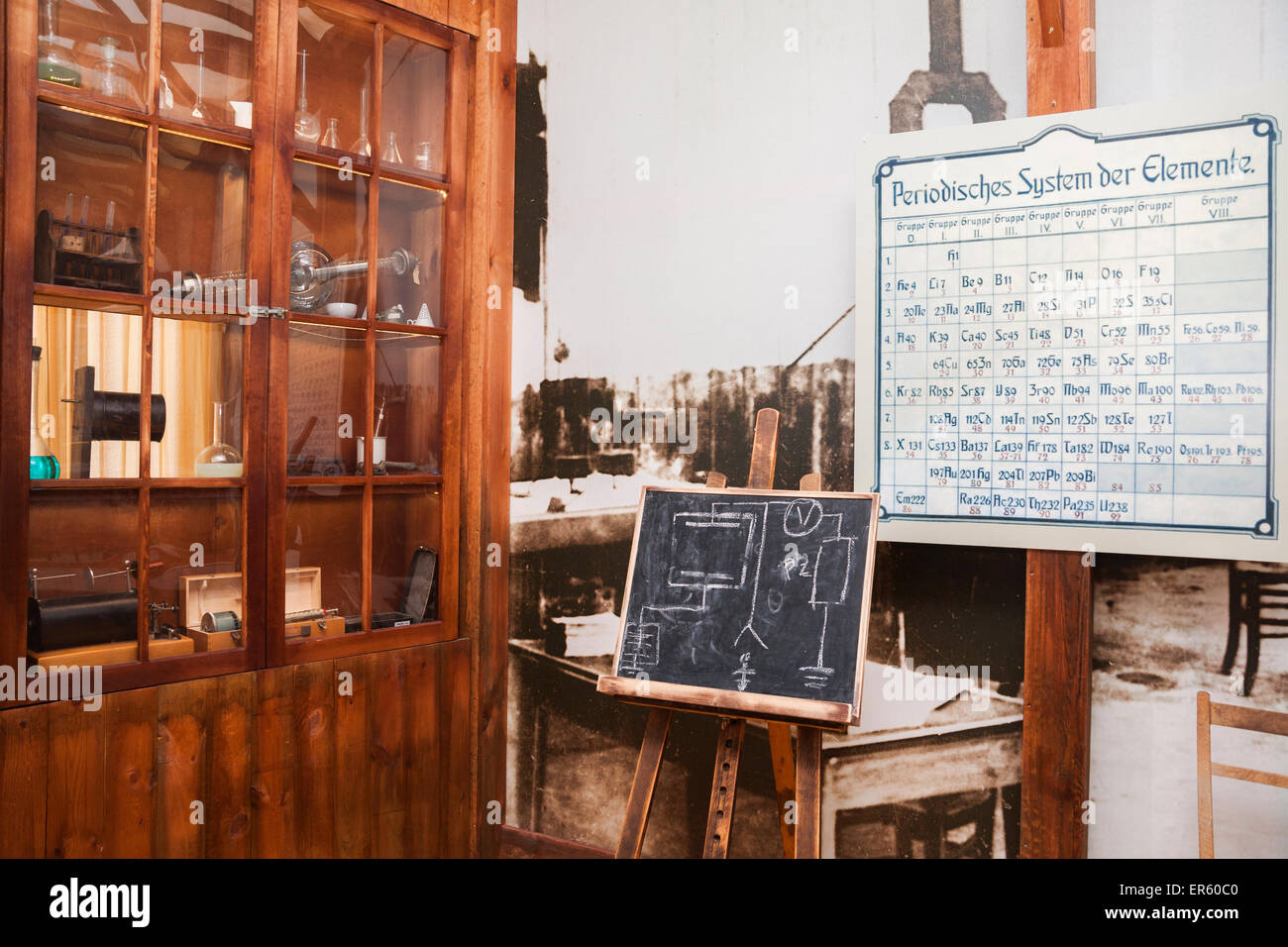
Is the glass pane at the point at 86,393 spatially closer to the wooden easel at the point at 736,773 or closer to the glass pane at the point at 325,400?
the glass pane at the point at 325,400

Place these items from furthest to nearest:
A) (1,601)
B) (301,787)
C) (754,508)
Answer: (301,787), (754,508), (1,601)

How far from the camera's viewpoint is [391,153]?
2703 millimetres

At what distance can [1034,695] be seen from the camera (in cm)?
205

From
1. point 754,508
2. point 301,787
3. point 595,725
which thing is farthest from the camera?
point 595,725

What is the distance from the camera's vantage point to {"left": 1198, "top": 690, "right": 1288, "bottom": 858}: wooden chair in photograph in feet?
6.10

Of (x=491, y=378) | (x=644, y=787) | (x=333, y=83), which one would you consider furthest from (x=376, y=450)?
(x=644, y=787)

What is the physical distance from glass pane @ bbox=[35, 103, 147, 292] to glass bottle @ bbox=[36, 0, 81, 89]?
71 millimetres

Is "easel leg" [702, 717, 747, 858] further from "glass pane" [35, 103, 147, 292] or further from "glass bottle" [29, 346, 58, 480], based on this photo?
"glass pane" [35, 103, 147, 292]

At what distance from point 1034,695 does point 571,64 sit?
236cm

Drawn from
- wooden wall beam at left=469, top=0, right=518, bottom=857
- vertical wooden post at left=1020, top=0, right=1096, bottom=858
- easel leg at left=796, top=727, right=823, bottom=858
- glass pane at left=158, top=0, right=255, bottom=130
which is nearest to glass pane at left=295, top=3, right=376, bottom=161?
glass pane at left=158, top=0, right=255, bottom=130

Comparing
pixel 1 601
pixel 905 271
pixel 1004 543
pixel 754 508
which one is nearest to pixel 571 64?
pixel 905 271

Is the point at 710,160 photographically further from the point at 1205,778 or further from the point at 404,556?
the point at 1205,778

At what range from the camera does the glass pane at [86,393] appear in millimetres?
2066
